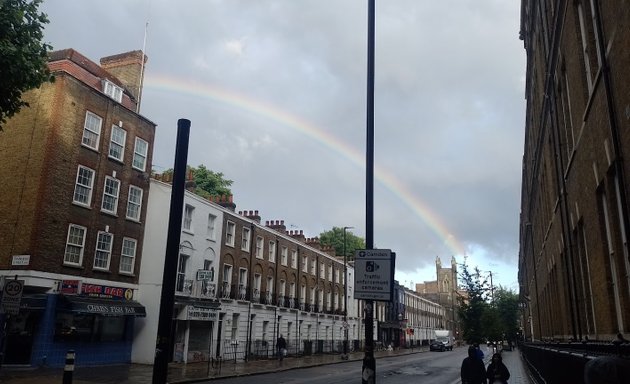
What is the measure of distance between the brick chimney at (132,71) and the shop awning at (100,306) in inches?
518

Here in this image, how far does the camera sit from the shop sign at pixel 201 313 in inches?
1202

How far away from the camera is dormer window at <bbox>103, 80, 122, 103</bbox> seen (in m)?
28.3

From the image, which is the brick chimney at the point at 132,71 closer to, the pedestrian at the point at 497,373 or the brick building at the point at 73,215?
the brick building at the point at 73,215

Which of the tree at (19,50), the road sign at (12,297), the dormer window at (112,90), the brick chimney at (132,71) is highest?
the brick chimney at (132,71)

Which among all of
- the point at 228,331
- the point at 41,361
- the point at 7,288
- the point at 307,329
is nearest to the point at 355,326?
the point at 307,329

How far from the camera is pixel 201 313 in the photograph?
1235 inches

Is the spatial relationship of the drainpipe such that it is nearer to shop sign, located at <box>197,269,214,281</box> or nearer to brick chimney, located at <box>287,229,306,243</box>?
shop sign, located at <box>197,269,214,281</box>

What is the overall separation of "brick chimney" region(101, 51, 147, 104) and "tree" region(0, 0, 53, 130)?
64.6ft

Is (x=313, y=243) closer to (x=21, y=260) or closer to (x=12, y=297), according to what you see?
(x=21, y=260)

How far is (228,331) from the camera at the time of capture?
35.2 meters

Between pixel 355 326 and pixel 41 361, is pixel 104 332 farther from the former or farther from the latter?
pixel 355 326

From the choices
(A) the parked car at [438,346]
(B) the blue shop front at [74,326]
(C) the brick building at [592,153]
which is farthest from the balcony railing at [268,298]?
(A) the parked car at [438,346]

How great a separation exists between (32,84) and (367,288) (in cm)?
1057

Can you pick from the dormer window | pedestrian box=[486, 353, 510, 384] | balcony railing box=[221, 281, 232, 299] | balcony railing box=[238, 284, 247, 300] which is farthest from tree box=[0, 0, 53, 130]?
balcony railing box=[238, 284, 247, 300]
